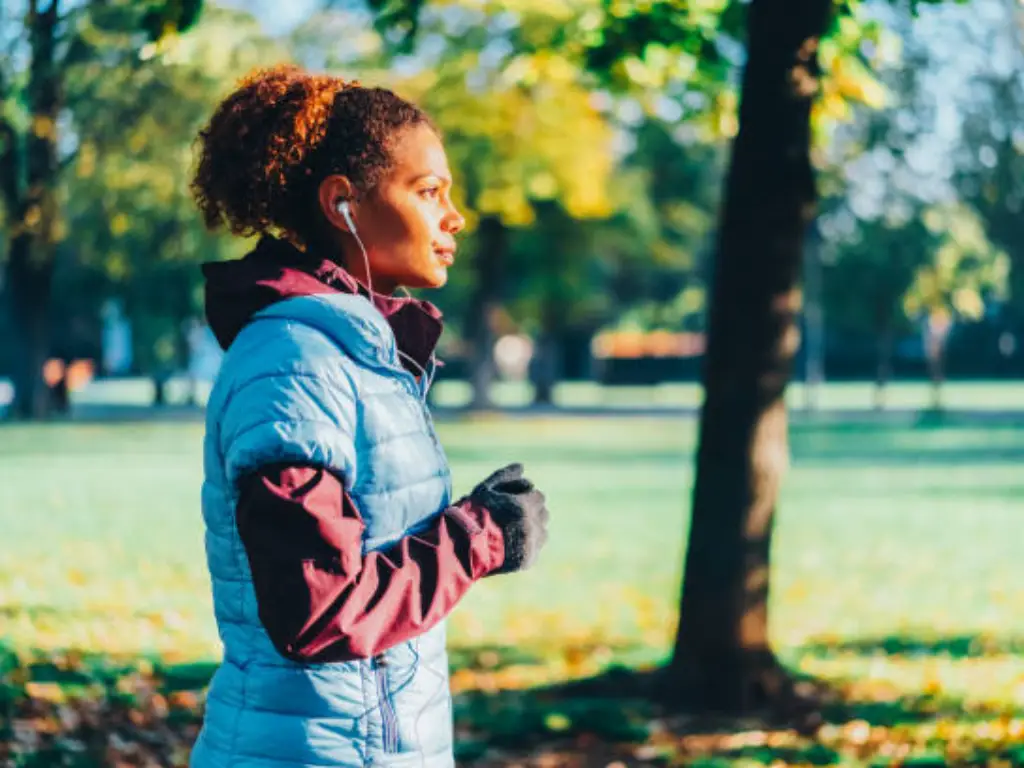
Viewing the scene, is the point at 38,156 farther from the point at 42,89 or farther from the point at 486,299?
the point at 486,299

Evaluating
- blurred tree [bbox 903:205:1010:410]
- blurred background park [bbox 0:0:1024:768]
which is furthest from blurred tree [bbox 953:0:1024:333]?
blurred tree [bbox 903:205:1010:410]

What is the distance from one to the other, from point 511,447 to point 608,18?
18945mm

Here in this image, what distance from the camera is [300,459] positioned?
6.38 feet

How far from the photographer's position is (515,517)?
219cm

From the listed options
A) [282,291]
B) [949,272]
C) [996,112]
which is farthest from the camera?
[949,272]

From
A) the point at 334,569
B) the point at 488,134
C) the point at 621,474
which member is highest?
the point at 488,134

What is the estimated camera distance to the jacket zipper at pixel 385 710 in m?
2.17

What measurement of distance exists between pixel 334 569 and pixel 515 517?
1.11ft

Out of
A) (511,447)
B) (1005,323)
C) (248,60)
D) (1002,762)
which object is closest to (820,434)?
(511,447)

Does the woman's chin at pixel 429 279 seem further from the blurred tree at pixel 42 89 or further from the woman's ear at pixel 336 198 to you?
the blurred tree at pixel 42 89

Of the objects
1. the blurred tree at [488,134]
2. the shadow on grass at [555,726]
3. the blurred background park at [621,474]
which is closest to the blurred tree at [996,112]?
the blurred background park at [621,474]

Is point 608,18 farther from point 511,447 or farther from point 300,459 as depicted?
point 511,447

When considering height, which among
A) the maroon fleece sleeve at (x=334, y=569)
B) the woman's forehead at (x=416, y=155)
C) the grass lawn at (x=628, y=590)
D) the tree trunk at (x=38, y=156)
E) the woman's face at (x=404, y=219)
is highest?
the tree trunk at (x=38, y=156)

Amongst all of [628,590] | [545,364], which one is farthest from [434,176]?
[545,364]
